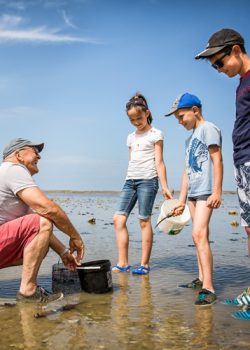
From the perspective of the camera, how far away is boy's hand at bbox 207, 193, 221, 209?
4.26 metres

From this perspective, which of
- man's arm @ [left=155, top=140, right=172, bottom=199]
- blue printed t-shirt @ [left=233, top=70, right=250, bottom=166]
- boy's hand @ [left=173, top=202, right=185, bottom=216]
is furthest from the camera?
man's arm @ [left=155, top=140, right=172, bottom=199]

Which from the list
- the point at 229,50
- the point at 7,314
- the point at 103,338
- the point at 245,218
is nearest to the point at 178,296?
the point at 245,218

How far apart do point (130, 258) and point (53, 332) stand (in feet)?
12.2

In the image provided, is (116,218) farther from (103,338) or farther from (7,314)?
(103,338)

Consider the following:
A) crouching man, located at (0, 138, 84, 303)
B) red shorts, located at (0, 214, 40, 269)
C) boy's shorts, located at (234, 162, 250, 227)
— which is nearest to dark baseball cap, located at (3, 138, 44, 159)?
crouching man, located at (0, 138, 84, 303)

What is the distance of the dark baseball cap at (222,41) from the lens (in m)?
3.77

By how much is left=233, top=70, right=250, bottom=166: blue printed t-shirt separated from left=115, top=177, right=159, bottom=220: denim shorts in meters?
2.23

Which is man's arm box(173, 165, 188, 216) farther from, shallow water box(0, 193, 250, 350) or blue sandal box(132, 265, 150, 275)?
blue sandal box(132, 265, 150, 275)

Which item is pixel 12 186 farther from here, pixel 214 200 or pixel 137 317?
pixel 214 200

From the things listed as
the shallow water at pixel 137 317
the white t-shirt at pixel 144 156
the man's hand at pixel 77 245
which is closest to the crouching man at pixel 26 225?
the man's hand at pixel 77 245

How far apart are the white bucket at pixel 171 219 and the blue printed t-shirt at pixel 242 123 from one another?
153 centimetres

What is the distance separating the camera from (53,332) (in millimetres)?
3215

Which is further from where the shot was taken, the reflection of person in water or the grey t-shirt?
the grey t-shirt

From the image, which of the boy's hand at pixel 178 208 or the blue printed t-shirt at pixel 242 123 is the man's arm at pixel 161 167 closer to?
the boy's hand at pixel 178 208
